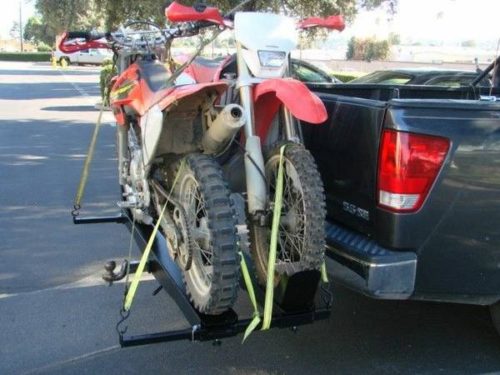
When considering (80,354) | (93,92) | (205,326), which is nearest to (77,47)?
(80,354)

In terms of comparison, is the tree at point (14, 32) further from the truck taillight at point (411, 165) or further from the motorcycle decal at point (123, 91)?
the truck taillight at point (411, 165)

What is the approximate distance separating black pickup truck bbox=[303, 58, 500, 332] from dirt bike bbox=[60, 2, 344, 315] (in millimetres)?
368

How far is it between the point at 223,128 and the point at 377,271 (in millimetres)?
1075

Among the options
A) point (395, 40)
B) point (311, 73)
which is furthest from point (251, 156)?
point (395, 40)

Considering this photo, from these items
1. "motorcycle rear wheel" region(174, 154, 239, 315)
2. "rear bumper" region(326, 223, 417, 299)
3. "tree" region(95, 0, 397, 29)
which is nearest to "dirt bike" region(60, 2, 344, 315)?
"motorcycle rear wheel" region(174, 154, 239, 315)

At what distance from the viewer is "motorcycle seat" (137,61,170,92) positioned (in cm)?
397

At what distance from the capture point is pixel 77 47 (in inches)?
183

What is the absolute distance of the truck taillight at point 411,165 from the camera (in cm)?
295

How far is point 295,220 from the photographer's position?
125 inches

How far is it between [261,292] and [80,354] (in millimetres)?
1189

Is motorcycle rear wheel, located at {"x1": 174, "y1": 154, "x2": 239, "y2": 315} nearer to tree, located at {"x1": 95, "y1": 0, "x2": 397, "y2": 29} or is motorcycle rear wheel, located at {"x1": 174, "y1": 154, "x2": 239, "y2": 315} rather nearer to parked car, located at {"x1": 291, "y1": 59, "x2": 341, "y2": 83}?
parked car, located at {"x1": 291, "y1": 59, "x2": 341, "y2": 83}

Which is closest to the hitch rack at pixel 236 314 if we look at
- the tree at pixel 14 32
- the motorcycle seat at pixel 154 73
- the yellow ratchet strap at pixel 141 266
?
the yellow ratchet strap at pixel 141 266

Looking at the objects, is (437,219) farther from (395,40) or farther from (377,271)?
(395,40)

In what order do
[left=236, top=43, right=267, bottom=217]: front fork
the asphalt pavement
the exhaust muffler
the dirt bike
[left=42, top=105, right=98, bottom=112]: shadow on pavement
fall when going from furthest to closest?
1. [left=42, top=105, right=98, bottom=112]: shadow on pavement
2. the asphalt pavement
3. [left=236, top=43, right=267, bottom=217]: front fork
4. the exhaust muffler
5. the dirt bike
